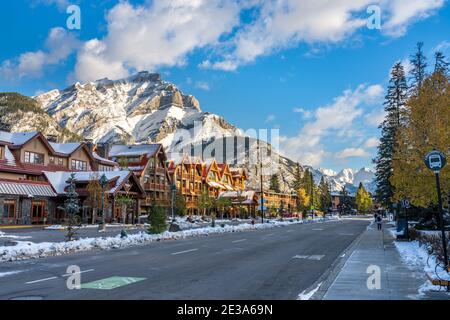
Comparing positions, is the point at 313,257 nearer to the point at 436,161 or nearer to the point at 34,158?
the point at 436,161

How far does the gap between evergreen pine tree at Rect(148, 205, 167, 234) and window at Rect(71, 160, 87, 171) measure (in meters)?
33.2

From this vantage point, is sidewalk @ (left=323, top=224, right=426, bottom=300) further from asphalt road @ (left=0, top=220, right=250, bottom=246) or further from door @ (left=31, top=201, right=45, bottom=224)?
door @ (left=31, top=201, right=45, bottom=224)

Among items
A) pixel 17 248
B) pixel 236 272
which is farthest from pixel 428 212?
pixel 17 248

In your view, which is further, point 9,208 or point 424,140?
point 9,208

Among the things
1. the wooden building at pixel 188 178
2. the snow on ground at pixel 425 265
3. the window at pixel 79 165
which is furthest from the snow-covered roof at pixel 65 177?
the snow on ground at pixel 425 265

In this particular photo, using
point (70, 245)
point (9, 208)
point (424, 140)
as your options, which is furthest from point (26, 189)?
point (424, 140)

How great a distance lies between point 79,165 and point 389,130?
42.4 meters

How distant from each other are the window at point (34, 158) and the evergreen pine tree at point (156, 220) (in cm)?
2859

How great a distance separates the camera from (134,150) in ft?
247

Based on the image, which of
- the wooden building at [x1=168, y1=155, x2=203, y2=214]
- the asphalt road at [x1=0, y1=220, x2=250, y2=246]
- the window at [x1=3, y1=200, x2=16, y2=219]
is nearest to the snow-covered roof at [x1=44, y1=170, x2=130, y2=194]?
the window at [x1=3, y1=200, x2=16, y2=219]

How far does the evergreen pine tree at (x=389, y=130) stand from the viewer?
167ft

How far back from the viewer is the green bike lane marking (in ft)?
32.9

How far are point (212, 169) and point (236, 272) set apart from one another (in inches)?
3558
